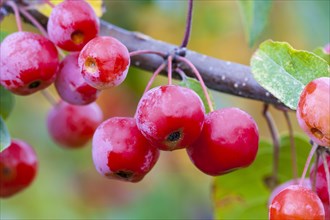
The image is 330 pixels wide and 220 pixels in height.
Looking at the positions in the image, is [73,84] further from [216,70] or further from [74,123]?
[74,123]

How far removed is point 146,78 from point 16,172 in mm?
1263

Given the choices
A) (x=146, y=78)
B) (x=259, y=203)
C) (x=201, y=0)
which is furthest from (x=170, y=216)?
(x=259, y=203)

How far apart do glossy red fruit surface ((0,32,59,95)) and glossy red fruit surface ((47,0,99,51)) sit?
27 millimetres

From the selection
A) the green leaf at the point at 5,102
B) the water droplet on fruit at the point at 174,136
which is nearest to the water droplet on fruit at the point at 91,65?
the water droplet on fruit at the point at 174,136

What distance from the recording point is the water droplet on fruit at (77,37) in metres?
1.14

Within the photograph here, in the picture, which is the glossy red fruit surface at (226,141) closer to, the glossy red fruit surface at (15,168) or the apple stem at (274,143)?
the apple stem at (274,143)

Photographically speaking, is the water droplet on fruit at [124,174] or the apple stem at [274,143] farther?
the apple stem at [274,143]

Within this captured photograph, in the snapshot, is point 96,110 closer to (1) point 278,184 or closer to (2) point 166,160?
(1) point 278,184

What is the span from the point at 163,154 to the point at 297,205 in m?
2.20

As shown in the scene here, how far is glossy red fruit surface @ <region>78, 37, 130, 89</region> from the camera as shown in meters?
0.97

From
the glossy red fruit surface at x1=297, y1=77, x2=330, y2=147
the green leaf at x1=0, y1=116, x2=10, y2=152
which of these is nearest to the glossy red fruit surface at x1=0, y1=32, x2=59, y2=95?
the green leaf at x1=0, y1=116, x2=10, y2=152

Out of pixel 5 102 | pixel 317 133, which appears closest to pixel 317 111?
pixel 317 133

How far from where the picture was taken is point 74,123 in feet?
5.13

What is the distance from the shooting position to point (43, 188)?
263 centimetres
